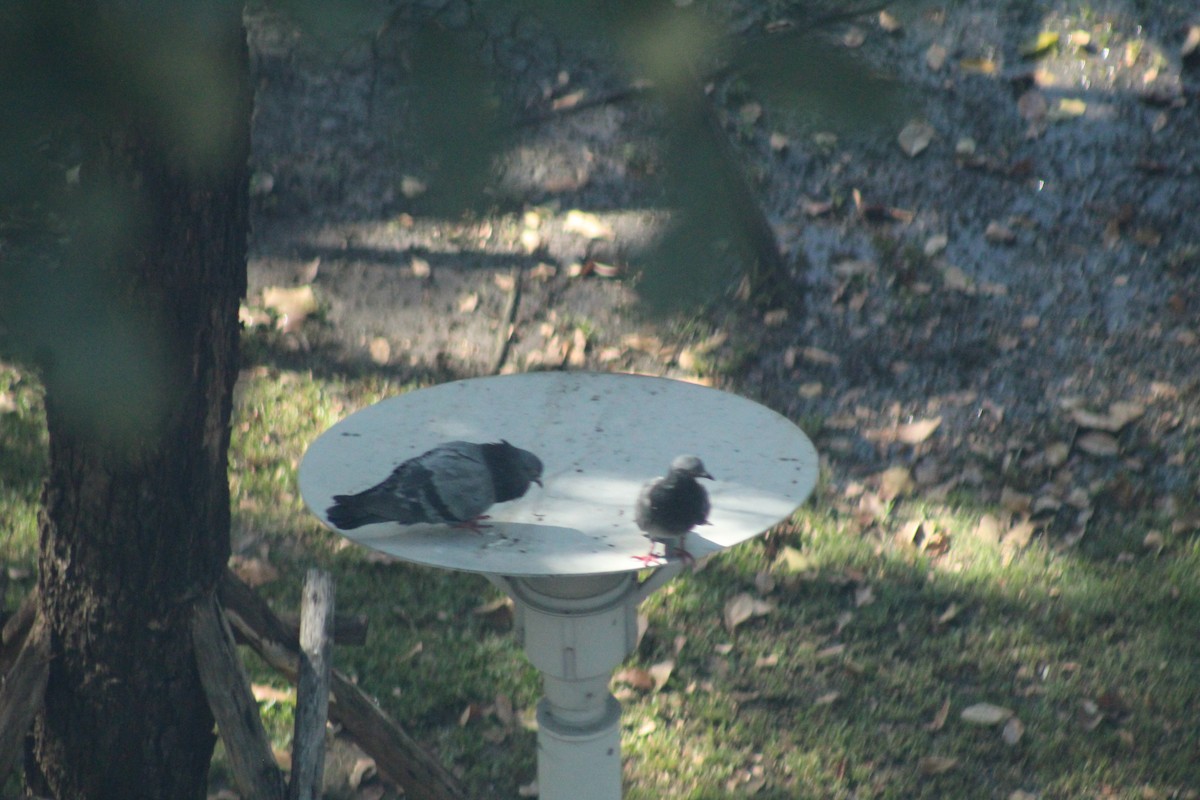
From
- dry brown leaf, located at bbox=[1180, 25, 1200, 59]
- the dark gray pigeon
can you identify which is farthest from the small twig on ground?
dry brown leaf, located at bbox=[1180, 25, 1200, 59]

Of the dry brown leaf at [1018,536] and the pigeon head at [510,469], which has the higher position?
the pigeon head at [510,469]

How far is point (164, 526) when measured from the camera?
308 centimetres

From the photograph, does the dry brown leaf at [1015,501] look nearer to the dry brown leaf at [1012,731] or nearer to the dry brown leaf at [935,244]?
the dry brown leaf at [1012,731]

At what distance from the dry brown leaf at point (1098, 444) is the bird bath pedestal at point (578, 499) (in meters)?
2.74

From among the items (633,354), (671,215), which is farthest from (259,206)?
(671,215)

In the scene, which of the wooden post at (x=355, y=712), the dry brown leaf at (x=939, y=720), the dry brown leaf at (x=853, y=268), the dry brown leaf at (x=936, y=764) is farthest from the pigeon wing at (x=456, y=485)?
the dry brown leaf at (x=853, y=268)

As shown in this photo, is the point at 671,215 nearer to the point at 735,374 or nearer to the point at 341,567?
the point at 341,567

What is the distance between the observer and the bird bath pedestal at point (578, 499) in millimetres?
2461

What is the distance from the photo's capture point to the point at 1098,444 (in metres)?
5.23

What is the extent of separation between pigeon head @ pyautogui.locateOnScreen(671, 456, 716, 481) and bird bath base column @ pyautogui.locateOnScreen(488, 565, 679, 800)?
0.20 m

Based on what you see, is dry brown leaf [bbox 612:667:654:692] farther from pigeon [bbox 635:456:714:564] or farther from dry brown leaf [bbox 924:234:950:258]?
dry brown leaf [bbox 924:234:950:258]

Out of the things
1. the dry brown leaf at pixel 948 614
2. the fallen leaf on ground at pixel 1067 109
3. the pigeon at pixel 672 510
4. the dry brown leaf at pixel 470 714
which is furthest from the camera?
the fallen leaf on ground at pixel 1067 109

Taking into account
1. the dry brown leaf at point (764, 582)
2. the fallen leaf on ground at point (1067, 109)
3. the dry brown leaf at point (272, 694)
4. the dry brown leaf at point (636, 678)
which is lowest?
the dry brown leaf at point (272, 694)

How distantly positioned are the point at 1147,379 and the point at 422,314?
3.42m
